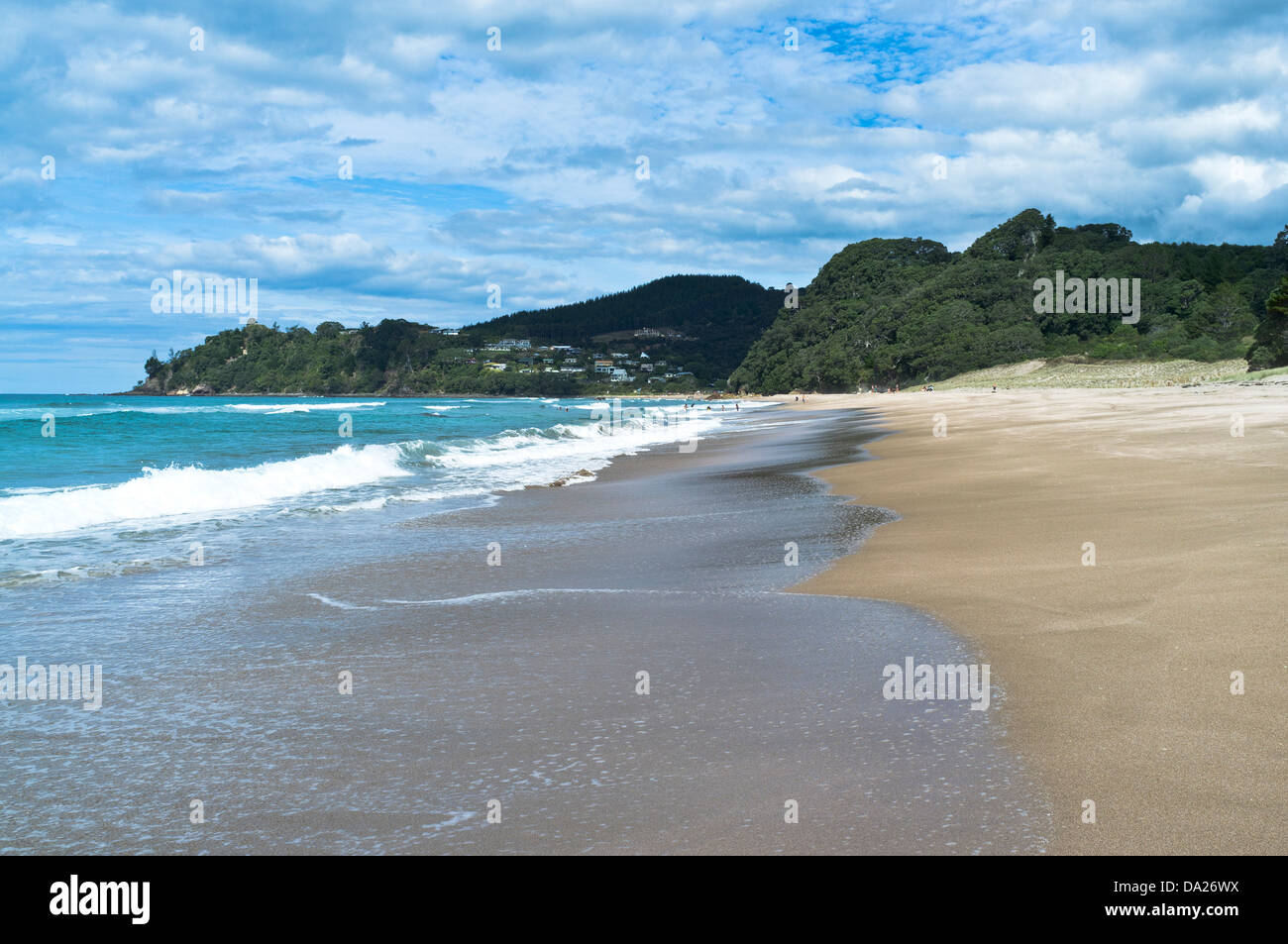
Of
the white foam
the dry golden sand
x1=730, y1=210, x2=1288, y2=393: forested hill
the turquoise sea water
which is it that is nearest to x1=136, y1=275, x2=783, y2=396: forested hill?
x1=730, y1=210, x2=1288, y2=393: forested hill

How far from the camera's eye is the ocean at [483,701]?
293 centimetres

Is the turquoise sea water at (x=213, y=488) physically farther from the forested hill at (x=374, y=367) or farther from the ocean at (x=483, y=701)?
the forested hill at (x=374, y=367)

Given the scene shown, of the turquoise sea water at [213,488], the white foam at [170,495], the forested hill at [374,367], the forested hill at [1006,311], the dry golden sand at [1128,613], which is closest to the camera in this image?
the dry golden sand at [1128,613]

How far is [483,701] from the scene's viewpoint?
13.8 ft

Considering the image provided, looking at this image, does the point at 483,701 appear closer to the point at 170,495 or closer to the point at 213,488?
the point at 170,495

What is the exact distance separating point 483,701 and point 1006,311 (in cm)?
10701

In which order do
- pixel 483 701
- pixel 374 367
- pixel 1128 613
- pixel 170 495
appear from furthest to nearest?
pixel 374 367 < pixel 170 495 < pixel 1128 613 < pixel 483 701

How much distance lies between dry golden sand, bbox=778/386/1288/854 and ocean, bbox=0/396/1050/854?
0.92 ft

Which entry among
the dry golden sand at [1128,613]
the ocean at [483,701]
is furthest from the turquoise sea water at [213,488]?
the dry golden sand at [1128,613]

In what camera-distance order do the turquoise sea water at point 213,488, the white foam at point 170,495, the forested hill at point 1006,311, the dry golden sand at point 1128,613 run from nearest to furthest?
1. the dry golden sand at point 1128,613
2. the turquoise sea water at point 213,488
3. the white foam at point 170,495
4. the forested hill at point 1006,311

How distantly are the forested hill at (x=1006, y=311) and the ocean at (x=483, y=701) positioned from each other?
62.2 meters

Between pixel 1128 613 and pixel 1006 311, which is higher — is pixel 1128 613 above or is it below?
below

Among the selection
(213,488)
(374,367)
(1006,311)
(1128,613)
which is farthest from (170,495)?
(374,367)
